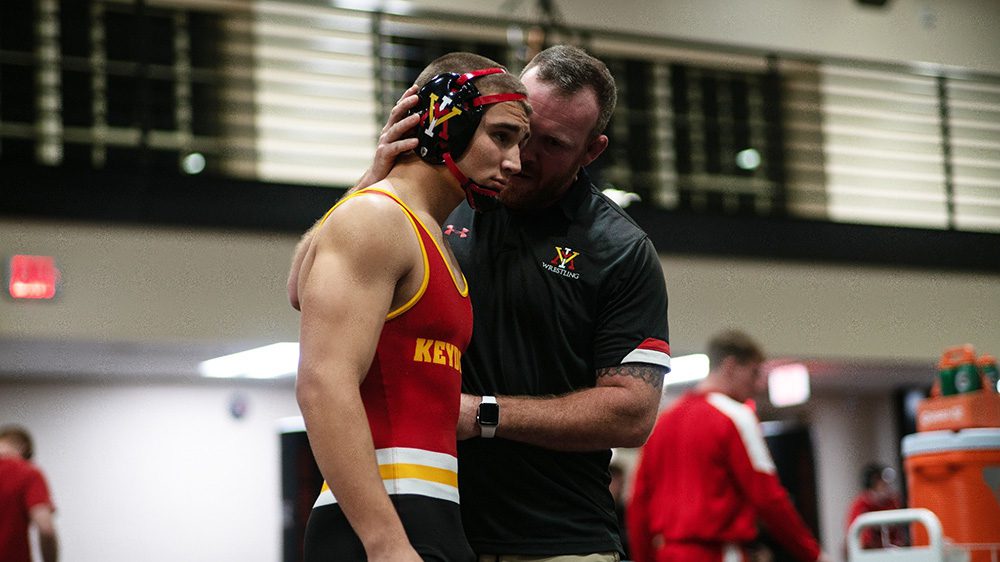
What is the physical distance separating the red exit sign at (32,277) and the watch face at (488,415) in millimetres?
5306

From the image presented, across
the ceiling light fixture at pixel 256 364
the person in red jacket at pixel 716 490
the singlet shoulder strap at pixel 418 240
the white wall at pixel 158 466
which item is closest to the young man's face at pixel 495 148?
the singlet shoulder strap at pixel 418 240

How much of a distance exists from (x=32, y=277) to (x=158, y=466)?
459 centimetres

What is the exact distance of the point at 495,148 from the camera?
2105mm

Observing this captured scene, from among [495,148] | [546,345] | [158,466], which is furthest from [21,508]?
[495,148]

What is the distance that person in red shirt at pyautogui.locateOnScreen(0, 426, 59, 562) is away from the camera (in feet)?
22.6

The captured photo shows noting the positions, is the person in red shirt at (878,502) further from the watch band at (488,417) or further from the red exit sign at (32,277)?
the watch band at (488,417)

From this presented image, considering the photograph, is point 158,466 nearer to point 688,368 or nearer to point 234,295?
point 234,295

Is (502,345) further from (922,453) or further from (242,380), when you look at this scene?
(242,380)

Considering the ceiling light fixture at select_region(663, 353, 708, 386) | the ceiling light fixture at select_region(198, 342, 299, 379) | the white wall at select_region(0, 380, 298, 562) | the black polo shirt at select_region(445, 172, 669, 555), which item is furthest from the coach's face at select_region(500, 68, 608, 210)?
the white wall at select_region(0, 380, 298, 562)

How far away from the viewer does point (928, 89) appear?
11391 millimetres

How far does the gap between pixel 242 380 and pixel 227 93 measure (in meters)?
3.15

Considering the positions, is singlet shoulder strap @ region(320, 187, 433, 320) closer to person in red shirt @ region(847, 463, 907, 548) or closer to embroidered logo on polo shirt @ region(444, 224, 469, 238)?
embroidered logo on polo shirt @ region(444, 224, 469, 238)

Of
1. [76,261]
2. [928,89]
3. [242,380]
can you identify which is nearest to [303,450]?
[242,380]

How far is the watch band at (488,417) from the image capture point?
7.55ft
